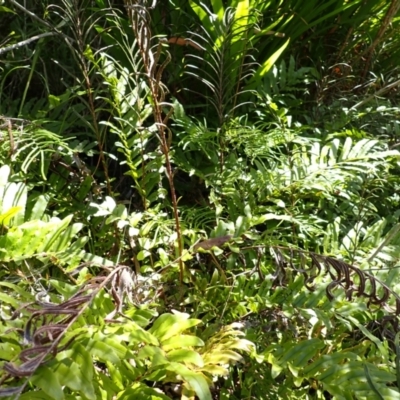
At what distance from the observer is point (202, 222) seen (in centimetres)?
132

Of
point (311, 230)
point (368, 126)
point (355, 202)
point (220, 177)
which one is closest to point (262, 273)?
point (311, 230)

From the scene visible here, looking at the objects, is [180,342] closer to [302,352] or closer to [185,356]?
[185,356]

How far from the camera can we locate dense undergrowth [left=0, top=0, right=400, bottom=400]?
0.88 m

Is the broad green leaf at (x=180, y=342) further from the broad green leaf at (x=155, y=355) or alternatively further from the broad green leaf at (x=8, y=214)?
the broad green leaf at (x=8, y=214)

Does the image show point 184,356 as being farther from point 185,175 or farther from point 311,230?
point 185,175

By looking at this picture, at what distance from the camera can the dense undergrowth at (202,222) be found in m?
0.88

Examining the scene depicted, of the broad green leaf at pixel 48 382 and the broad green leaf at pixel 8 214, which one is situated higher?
the broad green leaf at pixel 8 214

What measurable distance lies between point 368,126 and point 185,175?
0.56 m

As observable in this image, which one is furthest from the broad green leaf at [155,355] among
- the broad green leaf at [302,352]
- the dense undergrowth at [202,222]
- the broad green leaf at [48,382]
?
the broad green leaf at [302,352]

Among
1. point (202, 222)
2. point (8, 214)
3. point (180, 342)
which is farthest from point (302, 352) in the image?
point (8, 214)

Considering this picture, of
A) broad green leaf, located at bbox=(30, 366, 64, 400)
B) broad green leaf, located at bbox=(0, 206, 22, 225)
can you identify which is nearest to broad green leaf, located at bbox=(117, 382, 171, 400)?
broad green leaf, located at bbox=(30, 366, 64, 400)

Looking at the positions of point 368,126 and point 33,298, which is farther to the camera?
point 368,126

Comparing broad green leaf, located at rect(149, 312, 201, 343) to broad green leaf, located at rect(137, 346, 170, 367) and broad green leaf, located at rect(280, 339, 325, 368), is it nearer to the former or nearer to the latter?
broad green leaf, located at rect(137, 346, 170, 367)

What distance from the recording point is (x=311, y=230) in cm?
126
